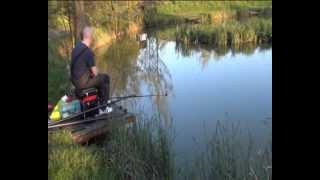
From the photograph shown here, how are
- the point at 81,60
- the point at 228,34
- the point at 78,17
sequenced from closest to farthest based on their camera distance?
the point at 81,60 → the point at 78,17 → the point at 228,34

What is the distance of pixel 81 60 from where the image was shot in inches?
288

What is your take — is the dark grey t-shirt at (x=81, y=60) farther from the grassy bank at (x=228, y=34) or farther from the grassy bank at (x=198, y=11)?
the grassy bank at (x=198, y=11)

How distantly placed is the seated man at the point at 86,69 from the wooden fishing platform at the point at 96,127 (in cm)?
24

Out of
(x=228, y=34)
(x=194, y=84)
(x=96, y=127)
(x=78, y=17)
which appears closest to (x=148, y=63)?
(x=194, y=84)

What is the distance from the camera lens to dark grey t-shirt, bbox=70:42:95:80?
7.27 m

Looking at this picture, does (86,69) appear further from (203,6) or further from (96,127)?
(203,6)

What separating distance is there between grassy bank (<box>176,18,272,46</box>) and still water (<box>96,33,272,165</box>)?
39 centimetres

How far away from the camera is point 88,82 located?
7.40 meters

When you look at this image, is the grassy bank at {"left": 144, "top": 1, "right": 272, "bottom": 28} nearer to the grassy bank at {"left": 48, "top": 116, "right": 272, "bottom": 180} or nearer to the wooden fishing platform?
the wooden fishing platform

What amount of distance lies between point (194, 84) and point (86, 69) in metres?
4.92
